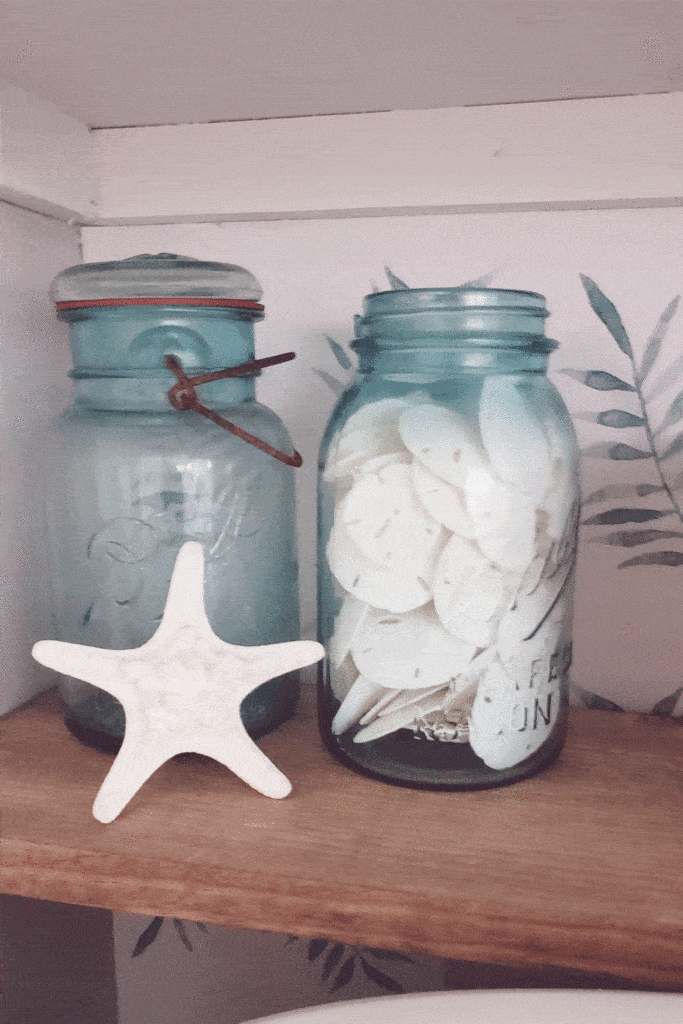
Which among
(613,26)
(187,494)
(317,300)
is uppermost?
(613,26)

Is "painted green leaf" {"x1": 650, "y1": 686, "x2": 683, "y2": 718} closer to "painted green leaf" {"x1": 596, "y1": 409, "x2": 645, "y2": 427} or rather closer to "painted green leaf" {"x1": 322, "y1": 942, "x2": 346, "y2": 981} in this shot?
"painted green leaf" {"x1": 596, "y1": 409, "x2": 645, "y2": 427}

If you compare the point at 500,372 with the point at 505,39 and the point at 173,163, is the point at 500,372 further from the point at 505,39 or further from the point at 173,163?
the point at 173,163

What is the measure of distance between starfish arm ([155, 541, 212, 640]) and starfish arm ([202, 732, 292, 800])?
0.18 feet

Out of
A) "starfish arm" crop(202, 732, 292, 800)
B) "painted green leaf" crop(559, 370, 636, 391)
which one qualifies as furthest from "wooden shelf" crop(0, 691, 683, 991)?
"painted green leaf" crop(559, 370, 636, 391)

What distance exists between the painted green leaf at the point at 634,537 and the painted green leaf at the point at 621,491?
0.02m

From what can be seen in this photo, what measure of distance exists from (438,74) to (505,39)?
54 mm

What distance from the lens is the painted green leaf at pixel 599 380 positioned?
1.59ft

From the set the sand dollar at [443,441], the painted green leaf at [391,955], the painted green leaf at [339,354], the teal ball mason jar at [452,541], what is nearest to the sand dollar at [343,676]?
the teal ball mason jar at [452,541]

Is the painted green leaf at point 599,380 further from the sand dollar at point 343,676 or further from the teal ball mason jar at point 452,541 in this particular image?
the sand dollar at point 343,676

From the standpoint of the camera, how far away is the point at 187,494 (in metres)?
0.42

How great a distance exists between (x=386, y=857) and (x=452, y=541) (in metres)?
0.14

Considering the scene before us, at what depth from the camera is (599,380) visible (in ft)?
1.59

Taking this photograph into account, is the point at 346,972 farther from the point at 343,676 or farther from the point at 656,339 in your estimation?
the point at 656,339

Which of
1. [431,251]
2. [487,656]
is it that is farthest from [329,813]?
[431,251]
